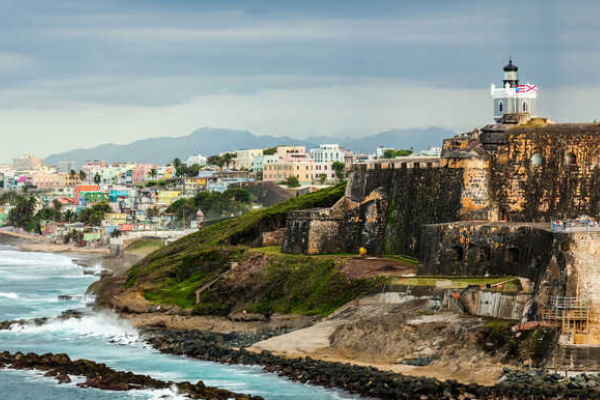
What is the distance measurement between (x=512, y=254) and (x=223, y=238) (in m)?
30.2

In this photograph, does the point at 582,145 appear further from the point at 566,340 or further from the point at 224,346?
the point at 224,346

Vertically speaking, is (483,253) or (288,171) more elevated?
(288,171)

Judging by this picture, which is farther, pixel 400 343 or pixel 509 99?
pixel 509 99

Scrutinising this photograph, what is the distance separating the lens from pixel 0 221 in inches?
7657

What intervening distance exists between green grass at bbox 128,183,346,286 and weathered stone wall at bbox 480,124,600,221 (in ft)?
73.7

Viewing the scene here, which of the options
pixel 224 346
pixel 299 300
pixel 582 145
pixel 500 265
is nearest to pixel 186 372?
pixel 224 346

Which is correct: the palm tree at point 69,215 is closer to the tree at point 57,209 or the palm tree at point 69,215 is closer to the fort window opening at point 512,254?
the tree at point 57,209

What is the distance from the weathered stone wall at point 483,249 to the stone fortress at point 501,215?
0.14 ft

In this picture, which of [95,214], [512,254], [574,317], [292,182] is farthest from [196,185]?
[574,317]

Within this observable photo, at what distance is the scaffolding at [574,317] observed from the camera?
3938 centimetres

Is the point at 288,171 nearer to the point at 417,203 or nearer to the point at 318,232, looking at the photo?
the point at 318,232

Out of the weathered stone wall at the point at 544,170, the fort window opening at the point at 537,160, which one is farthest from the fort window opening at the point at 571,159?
the fort window opening at the point at 537,160

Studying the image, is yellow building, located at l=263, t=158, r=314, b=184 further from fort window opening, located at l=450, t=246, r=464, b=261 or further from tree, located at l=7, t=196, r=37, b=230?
fort window opening, located at l=450, t=246, r=464, b=261

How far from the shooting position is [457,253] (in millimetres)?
48938
